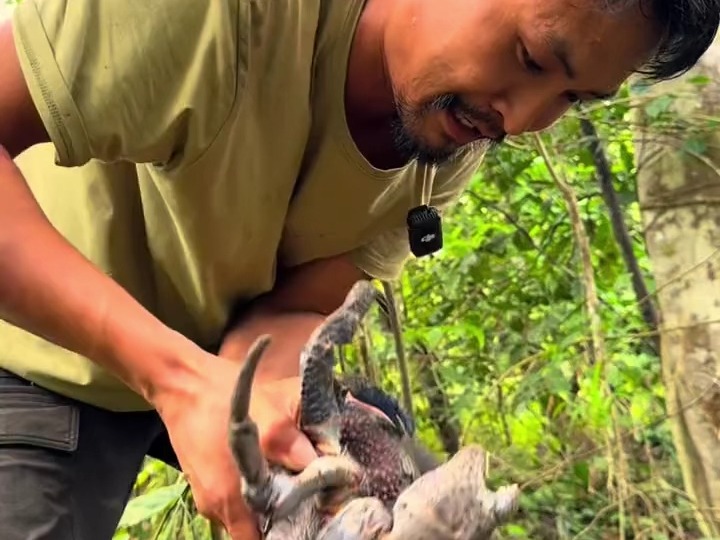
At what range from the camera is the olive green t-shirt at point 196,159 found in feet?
3.29

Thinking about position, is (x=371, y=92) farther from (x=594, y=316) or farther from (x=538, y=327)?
(x=538, y=327)

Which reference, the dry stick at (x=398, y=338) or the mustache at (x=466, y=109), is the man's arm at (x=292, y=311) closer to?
the mustache at (x=466, y=109)

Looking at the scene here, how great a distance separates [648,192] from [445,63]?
104cm

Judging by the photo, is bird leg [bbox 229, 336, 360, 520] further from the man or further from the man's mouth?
the man's mouth

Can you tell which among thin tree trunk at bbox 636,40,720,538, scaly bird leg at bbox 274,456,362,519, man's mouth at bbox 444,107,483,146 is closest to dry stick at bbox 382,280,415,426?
thin tree trunk at bbox 636,40,720,538

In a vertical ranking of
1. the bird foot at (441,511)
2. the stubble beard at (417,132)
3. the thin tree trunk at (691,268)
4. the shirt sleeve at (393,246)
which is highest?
the stubble beard at (417,132)

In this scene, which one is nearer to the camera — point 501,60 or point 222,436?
point 222,436

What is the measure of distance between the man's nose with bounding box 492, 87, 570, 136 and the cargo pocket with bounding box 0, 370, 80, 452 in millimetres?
688

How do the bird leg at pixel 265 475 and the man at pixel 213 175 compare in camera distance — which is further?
the man at pixel 213 175

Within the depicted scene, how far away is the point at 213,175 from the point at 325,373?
0.38m

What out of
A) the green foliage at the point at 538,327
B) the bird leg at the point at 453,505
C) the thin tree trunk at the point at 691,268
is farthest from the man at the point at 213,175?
the green foliage at the point at 538,327

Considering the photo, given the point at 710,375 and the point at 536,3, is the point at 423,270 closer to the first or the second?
the point at 710,375

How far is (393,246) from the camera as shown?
1473mm

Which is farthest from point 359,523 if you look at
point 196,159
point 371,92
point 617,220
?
point 617,220
